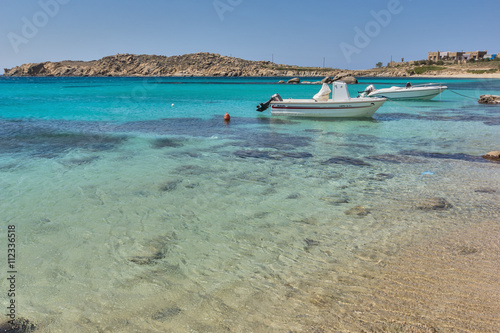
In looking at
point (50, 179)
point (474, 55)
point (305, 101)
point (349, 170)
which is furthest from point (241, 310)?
point (474, 55)

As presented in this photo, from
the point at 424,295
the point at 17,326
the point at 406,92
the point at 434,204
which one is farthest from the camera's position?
the point at 406,92

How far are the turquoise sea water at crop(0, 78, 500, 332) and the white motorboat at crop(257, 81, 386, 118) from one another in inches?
255

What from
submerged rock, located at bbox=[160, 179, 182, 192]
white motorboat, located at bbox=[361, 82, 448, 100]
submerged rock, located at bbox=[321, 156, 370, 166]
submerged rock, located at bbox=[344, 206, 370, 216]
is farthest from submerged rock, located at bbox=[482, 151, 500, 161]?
white motorboat, located at bbox=[361, 82, 448, 100]

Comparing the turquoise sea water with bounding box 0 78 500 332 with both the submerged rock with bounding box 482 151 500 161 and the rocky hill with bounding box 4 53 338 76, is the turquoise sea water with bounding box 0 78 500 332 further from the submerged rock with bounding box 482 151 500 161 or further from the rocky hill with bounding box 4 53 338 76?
the rocky hill with bounding box 4 53 338 76

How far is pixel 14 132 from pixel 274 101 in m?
13.7

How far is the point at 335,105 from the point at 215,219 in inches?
602

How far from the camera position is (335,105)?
20.0 meters

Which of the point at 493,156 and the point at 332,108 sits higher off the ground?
the point at 332,108

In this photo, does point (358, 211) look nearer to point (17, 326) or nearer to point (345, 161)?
point (345, 161)

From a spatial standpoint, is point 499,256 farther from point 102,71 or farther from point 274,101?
point 102,71

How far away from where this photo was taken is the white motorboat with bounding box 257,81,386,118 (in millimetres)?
19922

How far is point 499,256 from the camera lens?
482cm

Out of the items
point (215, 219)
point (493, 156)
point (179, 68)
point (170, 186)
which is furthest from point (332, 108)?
point (179, 68)

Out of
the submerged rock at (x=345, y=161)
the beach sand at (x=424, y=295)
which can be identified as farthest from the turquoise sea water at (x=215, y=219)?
the beach sand at (x=424, y=295)
